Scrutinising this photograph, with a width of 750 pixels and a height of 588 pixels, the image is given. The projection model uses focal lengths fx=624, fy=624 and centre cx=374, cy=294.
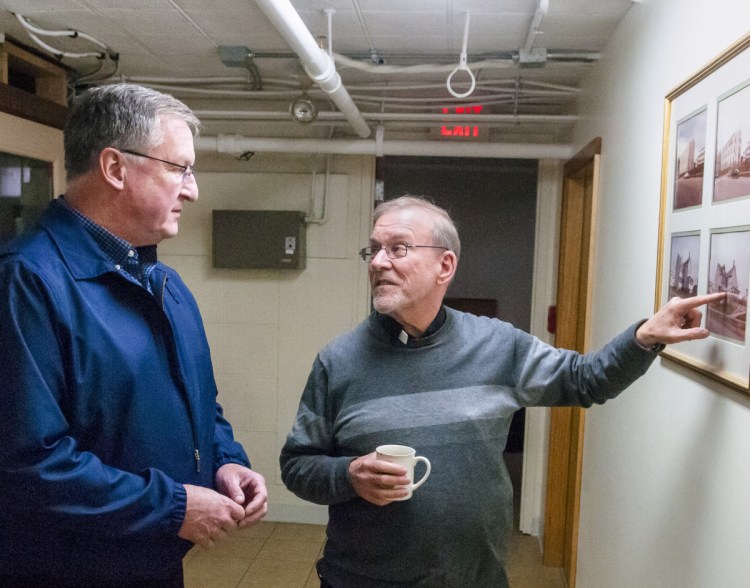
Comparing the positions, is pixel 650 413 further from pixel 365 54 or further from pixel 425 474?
pixel 365 54

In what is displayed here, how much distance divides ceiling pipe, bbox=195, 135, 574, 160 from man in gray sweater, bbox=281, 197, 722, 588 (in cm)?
172

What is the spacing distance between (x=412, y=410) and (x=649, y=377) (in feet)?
2.47

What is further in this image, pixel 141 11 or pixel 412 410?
pixel 141 11

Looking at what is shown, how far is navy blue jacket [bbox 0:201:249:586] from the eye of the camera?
3.39ft

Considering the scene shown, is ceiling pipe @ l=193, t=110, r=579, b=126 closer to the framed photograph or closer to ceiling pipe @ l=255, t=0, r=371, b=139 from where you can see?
ceiling pipe @ l=255, t=0, r=371, b=139

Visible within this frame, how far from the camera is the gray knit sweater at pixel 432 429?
54.5 inches

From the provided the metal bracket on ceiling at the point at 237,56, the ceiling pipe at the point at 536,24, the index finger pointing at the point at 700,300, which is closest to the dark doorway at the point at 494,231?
the metal bracket on ceiling at the point at 237,56

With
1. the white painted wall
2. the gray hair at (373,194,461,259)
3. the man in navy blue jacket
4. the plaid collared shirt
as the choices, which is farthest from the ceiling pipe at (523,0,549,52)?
the plaid collared shirt

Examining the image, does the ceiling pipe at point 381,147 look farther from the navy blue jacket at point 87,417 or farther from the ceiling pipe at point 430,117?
the navy blue jacket at point 87,417

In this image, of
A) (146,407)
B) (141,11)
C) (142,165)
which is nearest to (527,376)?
(146,407)

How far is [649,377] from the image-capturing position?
174 cm

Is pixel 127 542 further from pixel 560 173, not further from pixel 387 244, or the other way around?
pixel 560 173

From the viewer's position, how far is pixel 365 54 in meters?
2.76

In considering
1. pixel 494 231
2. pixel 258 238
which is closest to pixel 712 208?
pixel 258 238
